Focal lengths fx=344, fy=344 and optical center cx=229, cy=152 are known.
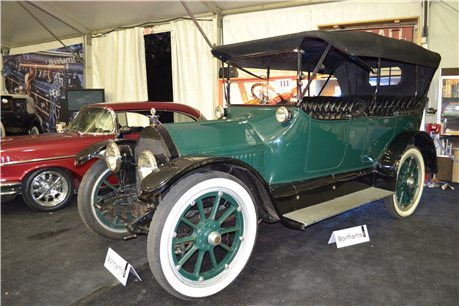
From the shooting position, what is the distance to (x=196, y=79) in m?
6.74

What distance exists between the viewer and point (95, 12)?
664 centimetres

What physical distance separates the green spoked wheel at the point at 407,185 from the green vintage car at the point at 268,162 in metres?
0.01

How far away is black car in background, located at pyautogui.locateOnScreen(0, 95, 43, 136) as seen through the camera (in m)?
7.70

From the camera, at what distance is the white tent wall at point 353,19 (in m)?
4.92

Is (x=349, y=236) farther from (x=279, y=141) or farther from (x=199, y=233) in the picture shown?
(x=199, y=233)

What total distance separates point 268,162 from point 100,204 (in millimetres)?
1362

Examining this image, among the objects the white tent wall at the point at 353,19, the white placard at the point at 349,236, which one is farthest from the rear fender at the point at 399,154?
the white tent wall at the point at 353,19

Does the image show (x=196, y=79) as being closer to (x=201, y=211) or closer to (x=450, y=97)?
(x=450, y=97)

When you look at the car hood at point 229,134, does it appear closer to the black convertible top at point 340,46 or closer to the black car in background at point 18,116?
the black convertible top at point 340,46

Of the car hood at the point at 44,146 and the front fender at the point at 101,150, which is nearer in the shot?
the front fender at the point at 101,150

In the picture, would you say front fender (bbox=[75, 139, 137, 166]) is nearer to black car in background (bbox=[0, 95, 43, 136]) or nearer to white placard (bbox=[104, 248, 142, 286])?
white placard (bbox=[104, 248, 142, 286])

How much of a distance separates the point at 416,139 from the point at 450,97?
1.96m

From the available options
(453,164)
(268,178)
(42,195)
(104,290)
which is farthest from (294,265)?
(453,164)

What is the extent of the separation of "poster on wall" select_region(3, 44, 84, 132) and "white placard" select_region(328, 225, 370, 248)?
7691mm
